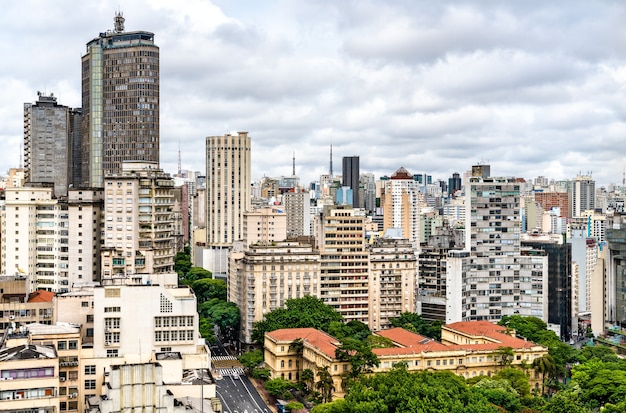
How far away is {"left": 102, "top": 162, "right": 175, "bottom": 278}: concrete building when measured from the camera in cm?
11594

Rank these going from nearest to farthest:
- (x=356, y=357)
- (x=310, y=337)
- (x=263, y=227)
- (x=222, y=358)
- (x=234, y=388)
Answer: (x=356, y=357)
(x=234, y=388)
(x=310, y=337)
(x=222, y=358)
(x=263, y=227)

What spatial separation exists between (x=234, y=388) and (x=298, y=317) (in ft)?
57.4

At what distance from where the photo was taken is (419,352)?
103375mm

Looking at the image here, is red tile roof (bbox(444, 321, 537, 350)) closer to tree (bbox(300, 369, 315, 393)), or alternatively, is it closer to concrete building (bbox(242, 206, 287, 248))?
tree (bbox(300, 369, 315, 393))

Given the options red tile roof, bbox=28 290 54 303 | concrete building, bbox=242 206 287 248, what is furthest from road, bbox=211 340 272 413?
concrete building, bbox=242 206 287 248

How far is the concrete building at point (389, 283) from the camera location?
139 meters

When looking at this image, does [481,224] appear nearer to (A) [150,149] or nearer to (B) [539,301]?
(B) [539,301]

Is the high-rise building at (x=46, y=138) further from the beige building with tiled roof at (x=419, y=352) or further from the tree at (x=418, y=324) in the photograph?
the beige building with tiled roof at (x=419, y=352)

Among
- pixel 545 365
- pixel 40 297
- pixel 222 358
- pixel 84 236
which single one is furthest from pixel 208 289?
pixel 545 365

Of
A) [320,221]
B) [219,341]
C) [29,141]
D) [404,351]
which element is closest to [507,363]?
[404,351]

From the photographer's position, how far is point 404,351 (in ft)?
338

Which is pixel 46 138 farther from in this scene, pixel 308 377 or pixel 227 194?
pixel 308 377

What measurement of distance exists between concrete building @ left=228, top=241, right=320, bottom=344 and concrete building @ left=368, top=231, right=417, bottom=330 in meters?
11.3

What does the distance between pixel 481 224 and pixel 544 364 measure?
36794 mm
